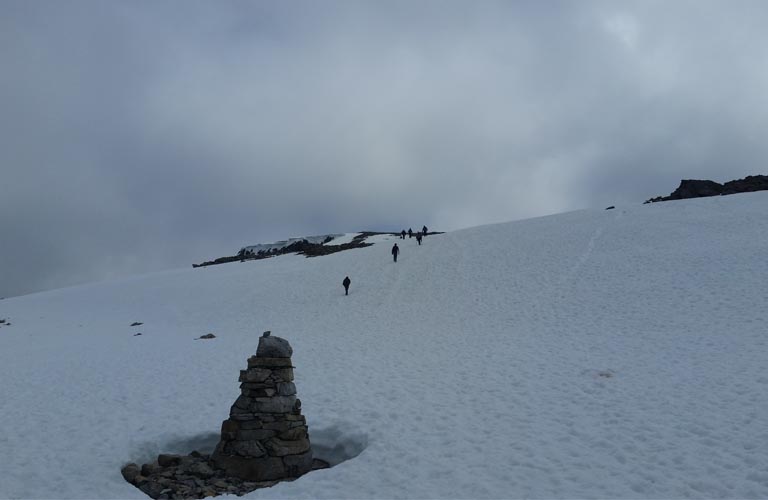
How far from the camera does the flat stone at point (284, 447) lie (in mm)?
11266

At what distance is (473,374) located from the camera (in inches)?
678

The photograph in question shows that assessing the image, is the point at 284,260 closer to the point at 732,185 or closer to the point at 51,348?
the point at 51,348

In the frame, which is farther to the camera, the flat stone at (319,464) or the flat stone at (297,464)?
the flat stone at (319,464)

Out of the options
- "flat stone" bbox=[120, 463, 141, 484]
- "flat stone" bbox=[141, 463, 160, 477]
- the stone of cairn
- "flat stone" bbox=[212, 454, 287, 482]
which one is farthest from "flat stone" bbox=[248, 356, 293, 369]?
"flat stone" bbox=[120, 463, 141, 484]

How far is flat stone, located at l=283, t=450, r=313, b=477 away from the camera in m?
11.2

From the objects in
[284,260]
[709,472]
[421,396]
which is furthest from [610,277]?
[284,260]

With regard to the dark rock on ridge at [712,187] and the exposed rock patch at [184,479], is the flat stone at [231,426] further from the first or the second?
the dark rock on ridge at [712,187]

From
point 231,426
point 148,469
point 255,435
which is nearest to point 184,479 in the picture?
point 148,469

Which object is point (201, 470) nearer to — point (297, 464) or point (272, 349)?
point (297, 464)

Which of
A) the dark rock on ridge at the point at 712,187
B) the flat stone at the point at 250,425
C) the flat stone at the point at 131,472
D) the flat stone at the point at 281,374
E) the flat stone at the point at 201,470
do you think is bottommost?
the flat stone at the point at 201,470

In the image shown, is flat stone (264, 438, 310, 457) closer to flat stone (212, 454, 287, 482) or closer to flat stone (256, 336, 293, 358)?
flat stone (212, 454, 287, 482)

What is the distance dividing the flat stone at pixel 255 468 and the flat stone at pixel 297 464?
0.38ft

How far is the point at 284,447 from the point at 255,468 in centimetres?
72

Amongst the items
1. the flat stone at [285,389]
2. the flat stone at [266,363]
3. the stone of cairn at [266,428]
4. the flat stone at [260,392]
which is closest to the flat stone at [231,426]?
the stone of cairn at [266,428]
